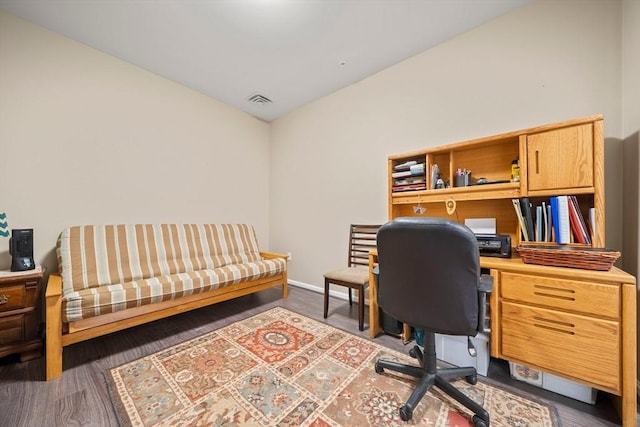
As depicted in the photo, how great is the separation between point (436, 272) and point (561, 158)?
120 cm

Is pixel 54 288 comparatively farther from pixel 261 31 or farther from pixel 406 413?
pixel 261 31

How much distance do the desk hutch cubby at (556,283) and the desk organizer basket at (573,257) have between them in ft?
0.12

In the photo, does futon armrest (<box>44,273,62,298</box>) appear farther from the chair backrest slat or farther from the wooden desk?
the wooden desk

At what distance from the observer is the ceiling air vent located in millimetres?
3166

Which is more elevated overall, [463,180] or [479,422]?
[463,180]

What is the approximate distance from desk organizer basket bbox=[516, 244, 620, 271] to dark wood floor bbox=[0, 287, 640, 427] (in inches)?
29.7

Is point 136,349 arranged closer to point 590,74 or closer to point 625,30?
point 590,74

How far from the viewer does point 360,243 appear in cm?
276

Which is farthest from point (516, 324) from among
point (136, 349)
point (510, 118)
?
point (136, 349)

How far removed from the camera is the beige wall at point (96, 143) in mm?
1969

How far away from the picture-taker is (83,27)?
2.05 metres

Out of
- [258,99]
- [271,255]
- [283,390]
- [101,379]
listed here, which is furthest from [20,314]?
[258,99]

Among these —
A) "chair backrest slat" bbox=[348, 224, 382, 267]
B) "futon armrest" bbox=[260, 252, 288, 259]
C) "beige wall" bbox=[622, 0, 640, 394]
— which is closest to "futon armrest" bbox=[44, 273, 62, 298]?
"futon armrest" bbox=[260, 252, 288, 259]

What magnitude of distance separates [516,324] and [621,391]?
1.41 feet
